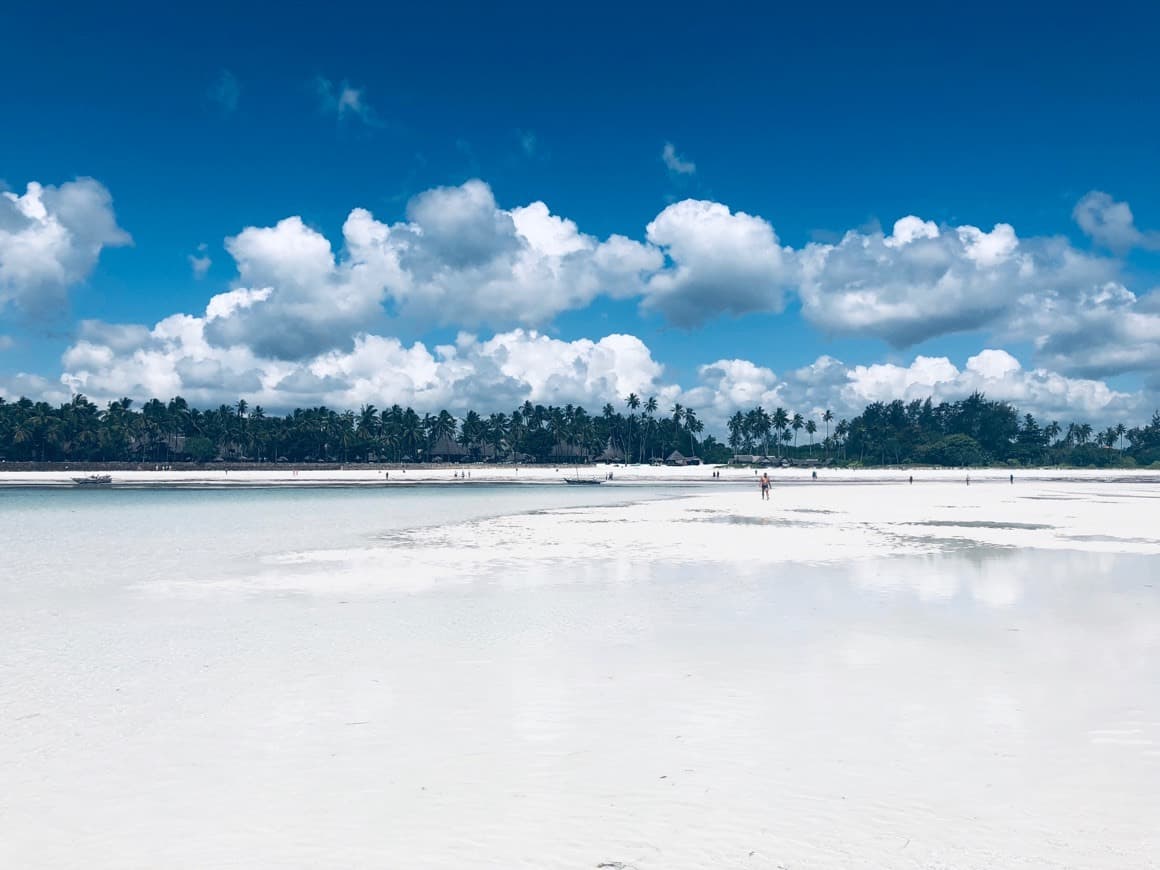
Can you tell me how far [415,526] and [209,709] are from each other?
23367 mm

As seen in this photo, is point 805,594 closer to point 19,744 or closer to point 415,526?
point 19,744

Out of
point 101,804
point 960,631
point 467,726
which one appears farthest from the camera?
point 960,631

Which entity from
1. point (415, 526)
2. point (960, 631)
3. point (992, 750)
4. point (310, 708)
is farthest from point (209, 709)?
point (415, 526)

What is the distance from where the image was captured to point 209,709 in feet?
28.1

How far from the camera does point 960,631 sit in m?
12.1

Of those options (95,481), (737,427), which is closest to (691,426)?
(737,427)

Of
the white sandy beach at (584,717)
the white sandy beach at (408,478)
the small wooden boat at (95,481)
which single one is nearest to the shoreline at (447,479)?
the white sandy beach at (408,478)

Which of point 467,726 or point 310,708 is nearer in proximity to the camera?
point 467,726

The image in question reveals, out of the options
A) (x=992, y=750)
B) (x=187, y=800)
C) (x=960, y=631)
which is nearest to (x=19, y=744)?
(x=187, y=800)

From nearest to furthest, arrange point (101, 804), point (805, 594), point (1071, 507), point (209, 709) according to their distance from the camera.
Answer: point (101, 804) < point (209, 709) < point (805, 594) < point (1071, 507)

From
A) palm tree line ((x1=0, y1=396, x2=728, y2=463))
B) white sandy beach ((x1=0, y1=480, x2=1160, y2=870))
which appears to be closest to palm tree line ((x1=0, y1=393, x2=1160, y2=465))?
palm tree line ((x1=0, y1=396, x2=728, y2=463))

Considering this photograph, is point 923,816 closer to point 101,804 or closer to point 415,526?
point 101,804

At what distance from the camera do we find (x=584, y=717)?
8.21 meters

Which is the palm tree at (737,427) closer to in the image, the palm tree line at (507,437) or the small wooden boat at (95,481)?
the palm tree line at (507,437)
